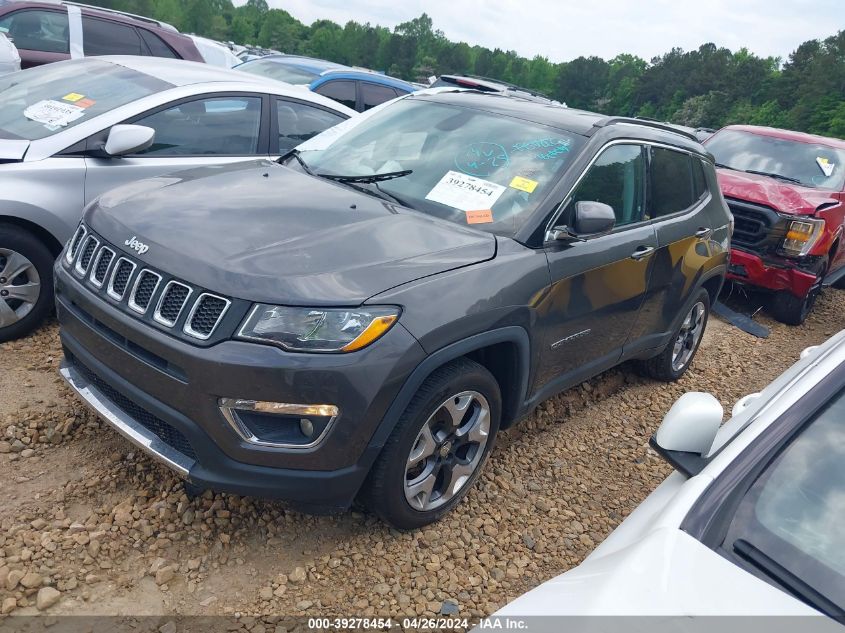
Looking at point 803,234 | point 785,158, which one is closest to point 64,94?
point 803,234

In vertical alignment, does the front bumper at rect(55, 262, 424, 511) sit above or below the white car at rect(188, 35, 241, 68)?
below

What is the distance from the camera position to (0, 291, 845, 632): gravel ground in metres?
2.58

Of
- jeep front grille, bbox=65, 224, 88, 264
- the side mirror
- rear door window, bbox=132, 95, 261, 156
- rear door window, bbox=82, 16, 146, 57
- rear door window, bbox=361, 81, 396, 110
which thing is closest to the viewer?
jeep front grille, bbox=65, 224, 88, 264

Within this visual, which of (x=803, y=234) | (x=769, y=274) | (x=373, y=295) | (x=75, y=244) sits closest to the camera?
(x=373, y=295)

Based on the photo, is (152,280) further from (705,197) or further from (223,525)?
(705,197)

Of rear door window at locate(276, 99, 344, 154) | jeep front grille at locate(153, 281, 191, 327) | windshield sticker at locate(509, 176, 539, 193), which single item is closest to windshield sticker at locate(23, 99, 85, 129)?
rear door window at locate(276, 99, 344, 154)

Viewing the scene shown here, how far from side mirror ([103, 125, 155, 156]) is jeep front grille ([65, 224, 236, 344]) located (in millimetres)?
1270

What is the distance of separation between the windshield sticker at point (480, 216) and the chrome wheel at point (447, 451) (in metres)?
0.79

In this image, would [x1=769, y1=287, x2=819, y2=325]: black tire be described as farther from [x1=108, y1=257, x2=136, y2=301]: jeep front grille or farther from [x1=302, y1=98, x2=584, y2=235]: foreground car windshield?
[x1=108, y1=257, x2=136, y2=301]: jeep front grille

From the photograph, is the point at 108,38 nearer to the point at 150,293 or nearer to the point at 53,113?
the point at 53,113

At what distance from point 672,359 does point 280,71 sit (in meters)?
7.35

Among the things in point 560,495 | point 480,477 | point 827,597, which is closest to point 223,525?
point 480,477

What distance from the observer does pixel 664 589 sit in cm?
154

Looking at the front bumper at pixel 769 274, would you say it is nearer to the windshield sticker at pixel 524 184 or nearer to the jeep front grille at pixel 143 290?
the windshield sticker at pixel 524 184
